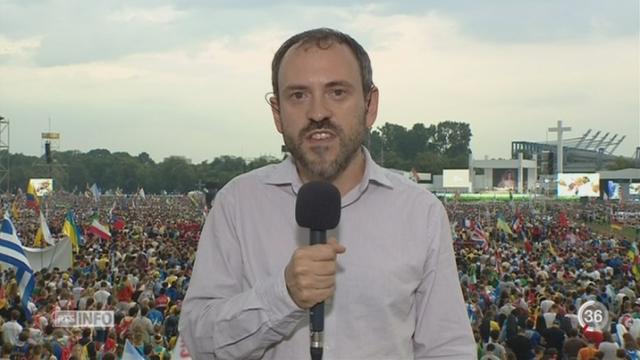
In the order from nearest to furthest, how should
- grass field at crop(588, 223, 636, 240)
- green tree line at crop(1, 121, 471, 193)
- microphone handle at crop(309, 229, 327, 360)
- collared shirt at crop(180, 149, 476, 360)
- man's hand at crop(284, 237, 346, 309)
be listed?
man's hand at crop(284, 237, 346, 309) < microphone handle at crop(309, 229, 327, 360) < collared shirt at crop(180, 149, 476, 360) < grass field at crop(588, 223, 636, 240) < green tree line at crop(1, 121, 471, 193)

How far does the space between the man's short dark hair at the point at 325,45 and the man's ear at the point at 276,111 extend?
2 cm

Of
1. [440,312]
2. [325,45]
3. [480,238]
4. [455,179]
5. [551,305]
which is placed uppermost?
[455,179]

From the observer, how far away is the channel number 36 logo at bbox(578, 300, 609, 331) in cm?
1136

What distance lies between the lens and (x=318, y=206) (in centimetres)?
191

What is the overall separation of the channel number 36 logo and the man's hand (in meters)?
10.3

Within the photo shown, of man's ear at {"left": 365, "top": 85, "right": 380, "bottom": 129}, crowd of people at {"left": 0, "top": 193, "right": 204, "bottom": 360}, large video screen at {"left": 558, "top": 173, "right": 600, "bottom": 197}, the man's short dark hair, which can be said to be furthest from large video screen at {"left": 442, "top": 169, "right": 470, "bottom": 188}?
the man's short dark hair

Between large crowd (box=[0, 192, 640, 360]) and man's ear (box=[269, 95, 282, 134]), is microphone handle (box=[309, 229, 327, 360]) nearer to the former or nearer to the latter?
man's ear (box=[269, 95, 282, 134])

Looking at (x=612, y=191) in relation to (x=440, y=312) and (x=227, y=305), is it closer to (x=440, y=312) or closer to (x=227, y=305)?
Result: (x=440, y=312)

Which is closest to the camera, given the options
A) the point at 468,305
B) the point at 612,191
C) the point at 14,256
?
the point at 14,256

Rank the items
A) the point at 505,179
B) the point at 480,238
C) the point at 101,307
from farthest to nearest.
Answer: the point at 505,179 < the point at 480,238 < the point at 101,307

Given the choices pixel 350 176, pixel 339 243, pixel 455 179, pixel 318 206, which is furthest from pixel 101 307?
pixel 455 179

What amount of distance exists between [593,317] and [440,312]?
395 inches

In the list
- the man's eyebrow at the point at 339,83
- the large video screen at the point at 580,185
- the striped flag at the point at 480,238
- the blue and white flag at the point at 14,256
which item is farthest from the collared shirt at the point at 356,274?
the large video screen at the point at 580,185

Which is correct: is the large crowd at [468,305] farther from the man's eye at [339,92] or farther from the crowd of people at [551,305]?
the man's eye at [339,92]
